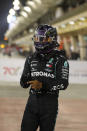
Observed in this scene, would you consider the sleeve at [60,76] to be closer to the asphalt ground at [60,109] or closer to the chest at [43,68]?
the chest at [43,68]

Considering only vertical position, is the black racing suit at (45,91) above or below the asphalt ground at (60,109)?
above

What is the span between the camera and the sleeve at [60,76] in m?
3.59

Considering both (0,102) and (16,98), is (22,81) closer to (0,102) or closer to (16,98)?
(0,102)

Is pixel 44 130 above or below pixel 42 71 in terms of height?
below

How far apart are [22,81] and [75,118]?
489 cm

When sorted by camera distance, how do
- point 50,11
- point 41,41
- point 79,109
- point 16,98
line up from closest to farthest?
1. point 41,41
2. point 79,109
3. point 16,98
4. point 50,11

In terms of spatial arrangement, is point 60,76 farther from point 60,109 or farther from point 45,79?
point 60,109

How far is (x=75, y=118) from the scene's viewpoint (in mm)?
8422

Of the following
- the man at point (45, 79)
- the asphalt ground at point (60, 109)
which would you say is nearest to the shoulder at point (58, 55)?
the man at point (45, 79)

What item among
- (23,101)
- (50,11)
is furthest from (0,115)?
(50,11)

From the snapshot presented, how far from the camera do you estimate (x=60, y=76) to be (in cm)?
363

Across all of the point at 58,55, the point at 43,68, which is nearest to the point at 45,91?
the point at 43,68

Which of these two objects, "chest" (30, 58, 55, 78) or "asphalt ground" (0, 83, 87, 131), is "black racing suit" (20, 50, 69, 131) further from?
"asphalt ground" (0, 83, 87, 131)

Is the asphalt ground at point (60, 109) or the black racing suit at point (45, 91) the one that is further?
the asphalt ground at point (60, 109)
